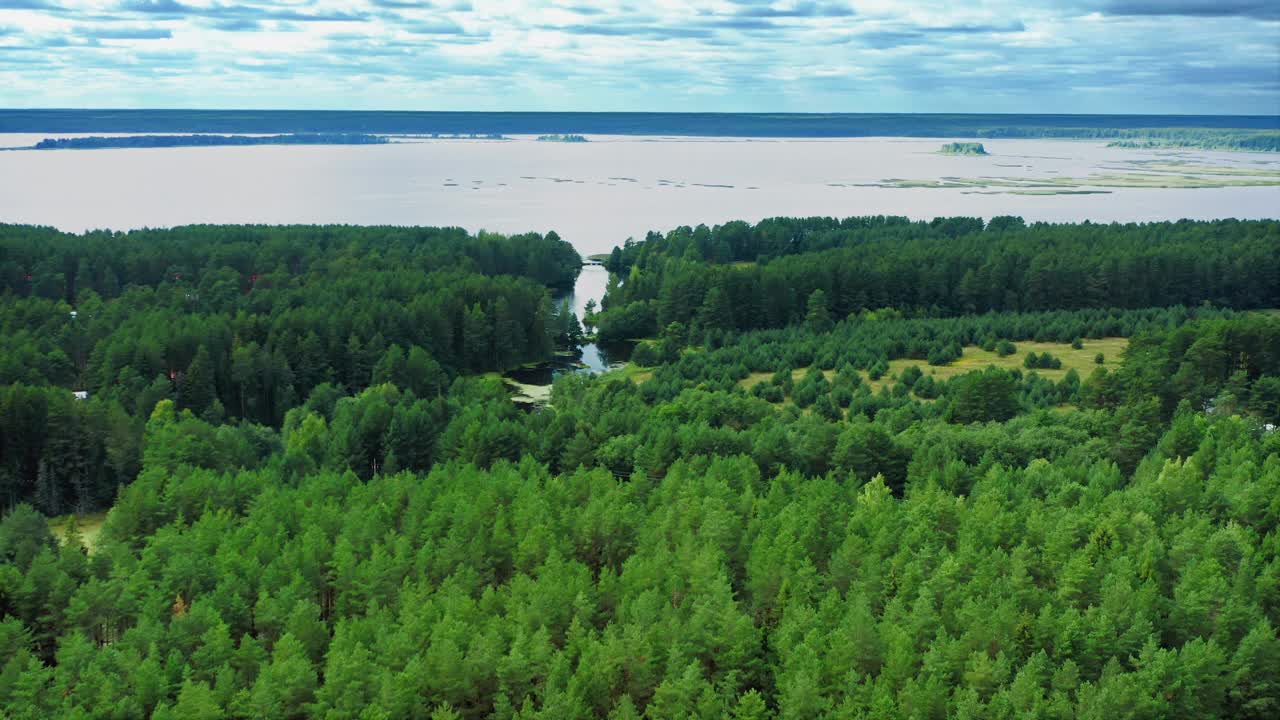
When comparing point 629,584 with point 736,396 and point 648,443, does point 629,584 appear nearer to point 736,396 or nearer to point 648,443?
point 648,443

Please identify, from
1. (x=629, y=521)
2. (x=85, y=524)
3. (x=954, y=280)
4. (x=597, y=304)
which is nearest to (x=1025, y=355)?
(x=954, y=280)

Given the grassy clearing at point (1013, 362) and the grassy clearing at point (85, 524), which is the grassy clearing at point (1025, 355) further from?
the grassy clearing at point (85, 524)

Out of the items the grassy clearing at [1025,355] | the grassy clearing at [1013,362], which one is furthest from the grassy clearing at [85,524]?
the grassy clearing at [1025,355]

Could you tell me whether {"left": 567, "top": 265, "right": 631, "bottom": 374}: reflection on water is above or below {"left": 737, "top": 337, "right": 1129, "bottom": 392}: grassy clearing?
below

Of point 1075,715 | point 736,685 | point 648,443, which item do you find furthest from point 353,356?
point 1075,715

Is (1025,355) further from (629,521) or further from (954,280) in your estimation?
(629,521)

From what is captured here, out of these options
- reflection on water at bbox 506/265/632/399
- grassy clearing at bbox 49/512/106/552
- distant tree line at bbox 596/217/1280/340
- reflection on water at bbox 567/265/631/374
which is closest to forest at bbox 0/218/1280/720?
grassy clearing at bbox 49/512/106/552

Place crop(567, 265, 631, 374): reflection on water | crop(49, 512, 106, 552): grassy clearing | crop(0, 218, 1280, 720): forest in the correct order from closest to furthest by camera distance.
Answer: crop(0, 218, 1280, 720): forest
crop(49, 512, 106, 552): grassy clearing
crop(567, 265, 631, 374): reflection on water

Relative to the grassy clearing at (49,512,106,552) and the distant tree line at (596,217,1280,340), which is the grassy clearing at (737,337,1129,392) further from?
the grassy clearing at (49,512,106,552)
